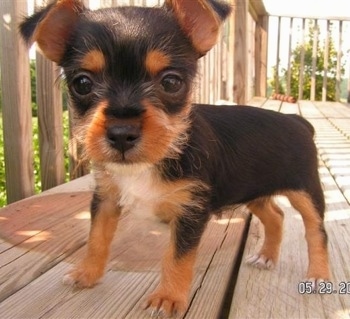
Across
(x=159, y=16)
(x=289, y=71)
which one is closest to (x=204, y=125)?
(x=159, y=16)

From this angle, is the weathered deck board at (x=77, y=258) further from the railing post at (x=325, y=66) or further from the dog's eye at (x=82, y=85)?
the railing post at (x=325, y=66)

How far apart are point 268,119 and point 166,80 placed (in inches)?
30.6

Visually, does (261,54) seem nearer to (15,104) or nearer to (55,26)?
(15,104)

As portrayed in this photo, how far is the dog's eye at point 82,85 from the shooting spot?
2.09m

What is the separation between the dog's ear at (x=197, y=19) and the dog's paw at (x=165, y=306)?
3.67 feet

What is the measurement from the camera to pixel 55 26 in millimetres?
2295

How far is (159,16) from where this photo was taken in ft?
7.39

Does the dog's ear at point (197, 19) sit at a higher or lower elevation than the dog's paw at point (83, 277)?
higher

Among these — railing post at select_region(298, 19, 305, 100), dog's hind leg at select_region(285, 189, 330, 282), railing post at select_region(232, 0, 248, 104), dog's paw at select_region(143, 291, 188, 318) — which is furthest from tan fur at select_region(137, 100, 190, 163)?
railing post at select_region(298, 19, 305, 100)

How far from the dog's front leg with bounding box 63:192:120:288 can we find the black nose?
55 centimetres

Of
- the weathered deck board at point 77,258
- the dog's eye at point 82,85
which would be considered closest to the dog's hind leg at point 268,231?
the weathered deck board at point 77,258

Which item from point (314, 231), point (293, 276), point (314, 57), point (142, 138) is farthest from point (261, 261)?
point (314, 57)

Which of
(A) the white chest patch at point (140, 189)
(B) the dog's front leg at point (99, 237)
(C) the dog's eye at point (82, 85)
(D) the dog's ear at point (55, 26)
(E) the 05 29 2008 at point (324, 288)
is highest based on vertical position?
(D) the dog's ear at point (55, 26)

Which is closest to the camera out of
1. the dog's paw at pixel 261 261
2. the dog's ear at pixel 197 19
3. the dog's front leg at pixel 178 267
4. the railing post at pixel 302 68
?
the dog's front leg at pixel 178 267
